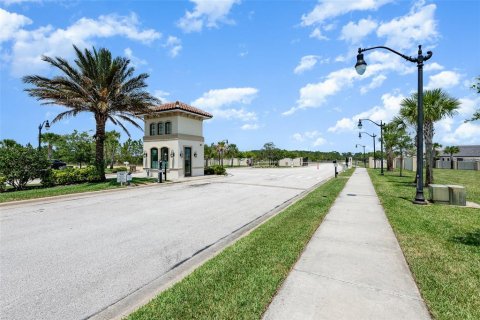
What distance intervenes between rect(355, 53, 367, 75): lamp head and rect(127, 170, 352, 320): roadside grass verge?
768 centimetres

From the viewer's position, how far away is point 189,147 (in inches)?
1037

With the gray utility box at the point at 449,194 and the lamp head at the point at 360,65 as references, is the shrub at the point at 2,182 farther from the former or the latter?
the gray utility box at the point at 449,194

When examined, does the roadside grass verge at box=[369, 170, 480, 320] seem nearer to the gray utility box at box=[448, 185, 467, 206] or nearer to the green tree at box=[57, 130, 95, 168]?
the gray utility box at box=[448, 185, 467, 206]

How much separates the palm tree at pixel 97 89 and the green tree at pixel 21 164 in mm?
3380

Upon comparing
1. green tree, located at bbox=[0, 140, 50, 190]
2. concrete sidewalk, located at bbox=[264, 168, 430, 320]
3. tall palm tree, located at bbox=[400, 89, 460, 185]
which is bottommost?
concrete sidewalk, located at bbox=[264, 168, 430, 320]

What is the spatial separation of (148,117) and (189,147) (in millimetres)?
5196

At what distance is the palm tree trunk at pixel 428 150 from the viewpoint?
1588 centimetres

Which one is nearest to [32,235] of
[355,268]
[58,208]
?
[58,208]

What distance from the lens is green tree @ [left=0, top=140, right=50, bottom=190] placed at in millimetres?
14781

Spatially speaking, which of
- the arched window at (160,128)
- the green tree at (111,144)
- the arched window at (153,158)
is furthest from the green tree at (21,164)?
the green tree at (111,144)

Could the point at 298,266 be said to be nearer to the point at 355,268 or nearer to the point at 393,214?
the point at 355,268

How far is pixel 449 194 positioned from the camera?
403 inches

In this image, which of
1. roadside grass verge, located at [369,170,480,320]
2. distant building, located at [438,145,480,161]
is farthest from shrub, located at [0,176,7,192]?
distant building, located at [438,145,480,161]

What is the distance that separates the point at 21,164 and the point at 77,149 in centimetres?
2951
